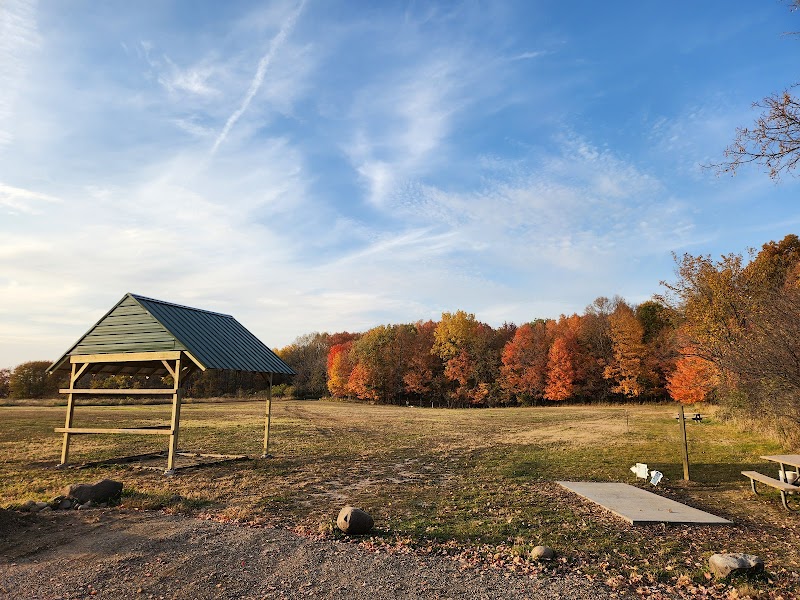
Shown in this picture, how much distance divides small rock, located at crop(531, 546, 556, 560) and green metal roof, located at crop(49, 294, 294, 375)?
367 inches

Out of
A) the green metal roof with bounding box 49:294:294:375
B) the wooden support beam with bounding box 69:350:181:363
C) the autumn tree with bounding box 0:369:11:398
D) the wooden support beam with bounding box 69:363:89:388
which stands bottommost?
the autumn tree with bounding box 0:369:11:398

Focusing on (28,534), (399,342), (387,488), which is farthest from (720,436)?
(399,342)

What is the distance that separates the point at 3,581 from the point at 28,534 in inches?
79.9

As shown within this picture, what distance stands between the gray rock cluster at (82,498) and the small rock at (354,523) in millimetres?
4938

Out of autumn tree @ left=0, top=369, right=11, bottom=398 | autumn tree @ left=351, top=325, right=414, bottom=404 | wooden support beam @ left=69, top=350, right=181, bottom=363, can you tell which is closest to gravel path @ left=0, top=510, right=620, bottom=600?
wooden support beam @ left=69, top=350, right=181, bottom=363

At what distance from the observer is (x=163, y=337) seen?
13.2 metres

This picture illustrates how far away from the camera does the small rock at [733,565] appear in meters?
5.59

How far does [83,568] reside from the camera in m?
5.84

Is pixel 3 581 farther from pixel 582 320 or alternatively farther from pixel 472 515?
pixel 582 320

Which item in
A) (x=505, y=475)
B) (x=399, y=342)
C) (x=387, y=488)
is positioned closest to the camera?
(x=387, y=488)

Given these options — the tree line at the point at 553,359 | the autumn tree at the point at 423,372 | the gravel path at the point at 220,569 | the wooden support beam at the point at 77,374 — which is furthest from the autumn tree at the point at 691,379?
the wooden support beam at the point at 77,374

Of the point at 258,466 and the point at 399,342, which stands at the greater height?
the point at 399,342

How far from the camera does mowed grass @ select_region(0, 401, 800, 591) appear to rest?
6754 mm

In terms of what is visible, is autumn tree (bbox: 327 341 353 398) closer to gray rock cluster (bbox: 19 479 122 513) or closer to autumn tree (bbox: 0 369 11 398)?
autumn tree (bbox: 0 369 11 398)
